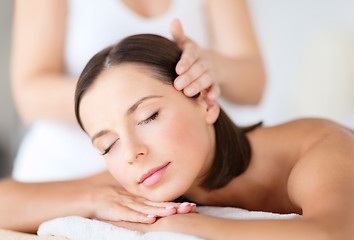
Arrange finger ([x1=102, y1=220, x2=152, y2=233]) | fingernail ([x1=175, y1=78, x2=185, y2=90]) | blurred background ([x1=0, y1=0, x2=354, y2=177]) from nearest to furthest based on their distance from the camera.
Result: finger ([x1=102, y1=220, x2=152, y2=233])
fingernail ([x1=175, y1=78, x2=185, y2=90])
blurred background ([x1=0, y1=0, x2=354, y2=177])

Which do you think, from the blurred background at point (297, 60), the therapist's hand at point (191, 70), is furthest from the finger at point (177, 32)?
the blurred background at point (297, 60)

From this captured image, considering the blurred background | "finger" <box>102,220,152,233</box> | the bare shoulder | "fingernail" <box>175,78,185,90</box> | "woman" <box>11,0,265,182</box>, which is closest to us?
the bare shoulder

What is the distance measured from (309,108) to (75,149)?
940 millimetres

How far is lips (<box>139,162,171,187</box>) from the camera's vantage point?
0.77 meters

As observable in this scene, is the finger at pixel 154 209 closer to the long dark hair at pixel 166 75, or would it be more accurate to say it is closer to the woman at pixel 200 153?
the woman at pixel 200 153

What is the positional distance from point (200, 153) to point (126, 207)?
159 millimetres

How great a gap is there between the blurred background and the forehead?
101 cm

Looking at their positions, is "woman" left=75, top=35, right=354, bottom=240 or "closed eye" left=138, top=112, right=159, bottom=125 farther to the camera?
"closed eye" left=138, top=112, right=159, bottom=125

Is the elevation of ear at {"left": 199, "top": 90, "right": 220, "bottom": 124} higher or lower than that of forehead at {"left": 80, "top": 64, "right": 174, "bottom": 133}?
lower

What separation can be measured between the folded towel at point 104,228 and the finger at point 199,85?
21 centimetres

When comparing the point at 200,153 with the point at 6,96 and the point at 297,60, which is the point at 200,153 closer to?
the point at 297,60

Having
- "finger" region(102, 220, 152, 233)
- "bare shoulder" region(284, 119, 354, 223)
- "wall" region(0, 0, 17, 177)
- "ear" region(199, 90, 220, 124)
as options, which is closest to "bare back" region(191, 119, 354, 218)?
"bare shoulder" region(284, 119, 354, 223)

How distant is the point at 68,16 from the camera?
4.39ft

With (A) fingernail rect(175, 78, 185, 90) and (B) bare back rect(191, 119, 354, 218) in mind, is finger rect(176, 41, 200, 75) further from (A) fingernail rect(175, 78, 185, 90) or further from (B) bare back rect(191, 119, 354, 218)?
(B) bare back rect(191, 119, 354, 218)
